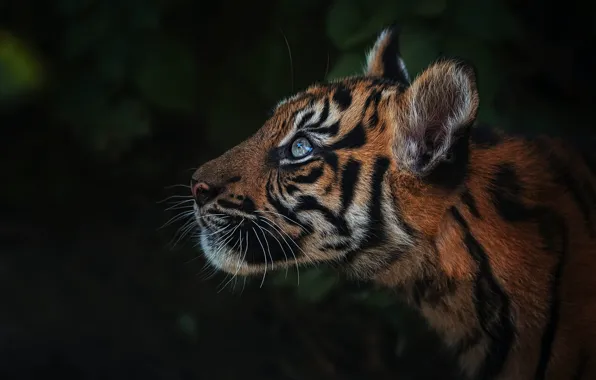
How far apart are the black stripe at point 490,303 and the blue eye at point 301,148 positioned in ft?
1.48

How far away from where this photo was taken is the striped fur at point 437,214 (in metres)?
2.32

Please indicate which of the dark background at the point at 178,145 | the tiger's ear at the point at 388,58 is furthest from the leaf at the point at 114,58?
Answer: the tiger's ear at the point at 388,58

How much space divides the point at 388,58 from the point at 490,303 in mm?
865

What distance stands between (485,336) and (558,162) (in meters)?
0.53

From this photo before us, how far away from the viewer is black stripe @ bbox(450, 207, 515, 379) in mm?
2334

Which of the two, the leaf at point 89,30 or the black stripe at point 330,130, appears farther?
the leaf at point 89,30

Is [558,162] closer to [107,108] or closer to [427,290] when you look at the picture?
[427,290]

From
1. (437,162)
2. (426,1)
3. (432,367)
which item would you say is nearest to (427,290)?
(437,162)

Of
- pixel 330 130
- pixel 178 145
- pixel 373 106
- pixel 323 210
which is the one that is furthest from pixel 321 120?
pixel 178 145

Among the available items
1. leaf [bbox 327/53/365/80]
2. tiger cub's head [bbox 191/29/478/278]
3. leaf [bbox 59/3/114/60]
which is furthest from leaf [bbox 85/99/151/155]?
tiger cub's head [bbox 191/29/478/278]

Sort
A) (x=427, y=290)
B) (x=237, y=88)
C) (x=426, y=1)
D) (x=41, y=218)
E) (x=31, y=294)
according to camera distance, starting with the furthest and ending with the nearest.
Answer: (x=41, y=218) < (x=31, y=294) < (x=237, y=88) < (x=426, y=1) < (x=427, y=290)

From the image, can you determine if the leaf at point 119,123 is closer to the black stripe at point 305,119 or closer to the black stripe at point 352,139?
the black stripe at point 305,119

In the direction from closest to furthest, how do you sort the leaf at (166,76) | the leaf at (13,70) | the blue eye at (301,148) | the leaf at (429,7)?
the blue eye at (301,148) < the leaf at (13,70) < the leaf at (429,7) < the leaf at (166,76)

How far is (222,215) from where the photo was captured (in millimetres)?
2580
